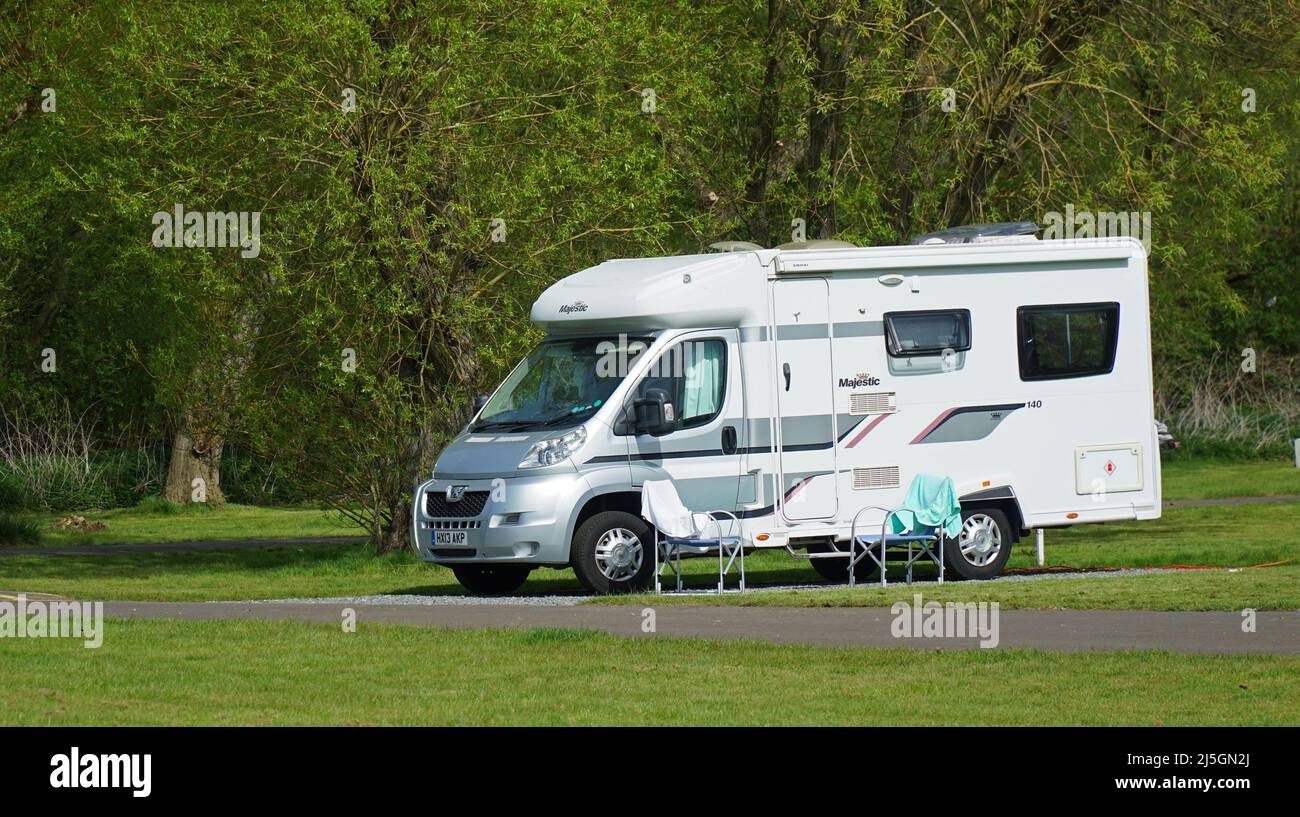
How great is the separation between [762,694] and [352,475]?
14995 millimetres

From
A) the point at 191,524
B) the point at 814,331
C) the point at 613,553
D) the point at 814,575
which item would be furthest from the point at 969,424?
the point at 191,524

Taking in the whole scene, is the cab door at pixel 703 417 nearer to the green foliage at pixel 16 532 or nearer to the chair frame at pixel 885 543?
the chair frame at pixel 885 543

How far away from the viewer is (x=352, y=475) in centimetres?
2486

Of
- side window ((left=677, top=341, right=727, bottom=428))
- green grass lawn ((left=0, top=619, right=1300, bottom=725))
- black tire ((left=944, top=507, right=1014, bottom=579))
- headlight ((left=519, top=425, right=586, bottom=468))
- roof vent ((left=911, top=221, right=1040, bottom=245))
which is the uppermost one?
roof vent ((left=911, top=221, right=1040, bottom=245))

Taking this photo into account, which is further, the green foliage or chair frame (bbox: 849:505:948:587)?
the green foliage

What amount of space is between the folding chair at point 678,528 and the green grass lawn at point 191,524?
10.1m

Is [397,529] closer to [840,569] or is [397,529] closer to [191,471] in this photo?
[840,569]

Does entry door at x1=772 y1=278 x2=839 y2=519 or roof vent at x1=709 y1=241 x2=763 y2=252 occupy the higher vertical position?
roof vent at x1=709 y1=241 x2=763 y2=252

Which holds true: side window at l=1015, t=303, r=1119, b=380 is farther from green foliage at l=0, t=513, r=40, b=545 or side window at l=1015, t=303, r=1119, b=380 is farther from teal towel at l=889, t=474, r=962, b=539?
green foliage at l=0, t=513, r=40, b=545

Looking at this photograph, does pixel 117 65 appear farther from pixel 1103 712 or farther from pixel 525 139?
pixel 1103 712

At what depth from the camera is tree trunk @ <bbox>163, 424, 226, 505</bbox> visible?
3994 centimetres

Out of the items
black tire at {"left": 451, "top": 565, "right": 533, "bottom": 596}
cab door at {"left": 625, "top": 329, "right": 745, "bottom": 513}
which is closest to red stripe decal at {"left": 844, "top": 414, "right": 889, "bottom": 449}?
cab door at {"left": 625, "top": 329, "right": 745, "bottom": 513}

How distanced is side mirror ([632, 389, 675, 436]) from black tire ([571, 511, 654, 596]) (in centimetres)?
84
